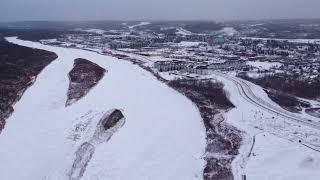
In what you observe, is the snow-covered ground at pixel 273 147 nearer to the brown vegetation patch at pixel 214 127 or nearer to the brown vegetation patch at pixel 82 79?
the brown vegetation patch at pixel 214 127

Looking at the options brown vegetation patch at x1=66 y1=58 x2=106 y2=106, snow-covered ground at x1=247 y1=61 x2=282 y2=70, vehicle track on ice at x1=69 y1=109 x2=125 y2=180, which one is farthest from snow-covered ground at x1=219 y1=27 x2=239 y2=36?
vehicle track on ice at x1=69 y1=109 x2=125 y2=180

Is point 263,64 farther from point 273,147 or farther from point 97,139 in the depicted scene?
point 97,139

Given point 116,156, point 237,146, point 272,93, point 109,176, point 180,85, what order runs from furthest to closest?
point 180,85 < point 272,93 < point 237,146 < point 116,156 < point 109,176

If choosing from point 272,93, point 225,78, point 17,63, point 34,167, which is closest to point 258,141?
point 34,167

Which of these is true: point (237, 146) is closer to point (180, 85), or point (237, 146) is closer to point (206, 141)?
point (206, 141)

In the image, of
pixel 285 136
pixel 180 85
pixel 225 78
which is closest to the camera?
pixel 285 136

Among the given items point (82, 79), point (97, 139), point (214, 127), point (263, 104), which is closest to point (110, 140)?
point (97, 139)

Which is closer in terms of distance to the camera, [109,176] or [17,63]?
[109,176]
